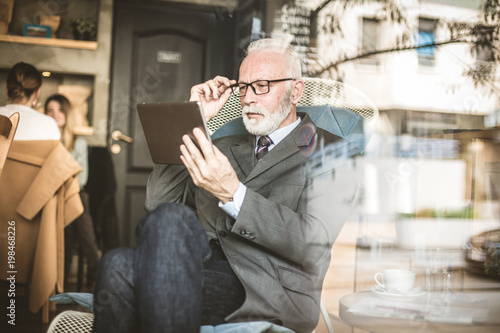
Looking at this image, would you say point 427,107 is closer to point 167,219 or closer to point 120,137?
point 167,219

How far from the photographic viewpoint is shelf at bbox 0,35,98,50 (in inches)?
81.0

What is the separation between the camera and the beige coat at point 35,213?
168 centimetres

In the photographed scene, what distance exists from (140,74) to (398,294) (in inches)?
74.7

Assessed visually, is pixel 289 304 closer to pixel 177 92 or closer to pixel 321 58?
pixel 321 58

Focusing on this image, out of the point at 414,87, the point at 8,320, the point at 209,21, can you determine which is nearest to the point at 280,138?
the point at 414,87

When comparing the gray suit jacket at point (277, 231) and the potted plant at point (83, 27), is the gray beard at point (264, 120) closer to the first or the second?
the gray suit jacket at point (277, 231)

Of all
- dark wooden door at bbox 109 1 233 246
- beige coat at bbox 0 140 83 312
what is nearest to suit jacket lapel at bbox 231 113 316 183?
beige coat at bbox 0 140 83 312

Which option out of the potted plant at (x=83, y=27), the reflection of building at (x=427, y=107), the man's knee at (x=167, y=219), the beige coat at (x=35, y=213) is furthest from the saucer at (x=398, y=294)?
the potted plant at (x=83, y=27)

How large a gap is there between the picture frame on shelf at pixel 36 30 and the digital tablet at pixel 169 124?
139 centimetres

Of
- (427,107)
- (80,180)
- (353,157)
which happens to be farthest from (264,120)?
(80,180)

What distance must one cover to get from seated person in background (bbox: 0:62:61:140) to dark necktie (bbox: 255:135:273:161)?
0.98 metres

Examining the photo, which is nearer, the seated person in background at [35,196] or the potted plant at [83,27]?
the seated person in background at [35,196]

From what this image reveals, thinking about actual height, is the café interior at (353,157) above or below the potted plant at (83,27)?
below

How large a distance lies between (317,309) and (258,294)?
0.15m
